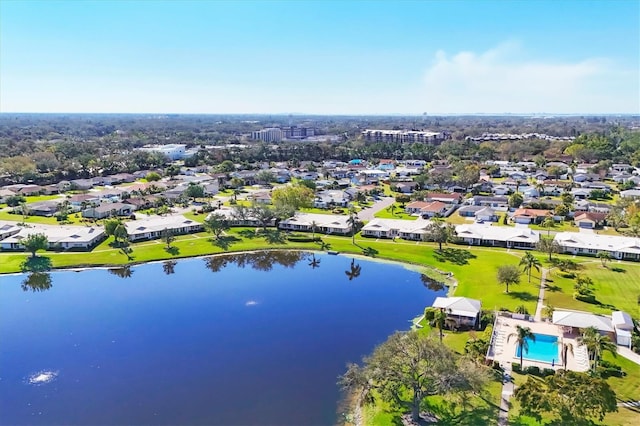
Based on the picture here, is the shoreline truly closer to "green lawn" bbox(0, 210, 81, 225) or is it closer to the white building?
the white building

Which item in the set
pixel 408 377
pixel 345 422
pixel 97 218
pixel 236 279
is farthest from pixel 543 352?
pixel 97 218

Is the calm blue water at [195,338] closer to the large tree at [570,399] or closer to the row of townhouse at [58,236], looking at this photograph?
the row of townhouse at [58,236]

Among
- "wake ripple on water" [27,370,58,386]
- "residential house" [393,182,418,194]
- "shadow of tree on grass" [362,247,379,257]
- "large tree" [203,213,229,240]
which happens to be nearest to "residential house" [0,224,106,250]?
"large tree" [203,213,229,240]

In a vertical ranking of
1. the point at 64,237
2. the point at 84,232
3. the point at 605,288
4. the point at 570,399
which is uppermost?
the point at 570,399

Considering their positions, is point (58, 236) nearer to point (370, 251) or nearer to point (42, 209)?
point (42, 209)

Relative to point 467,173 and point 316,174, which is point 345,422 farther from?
point 316,174

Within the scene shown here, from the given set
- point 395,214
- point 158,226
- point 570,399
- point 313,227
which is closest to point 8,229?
point 158,226
